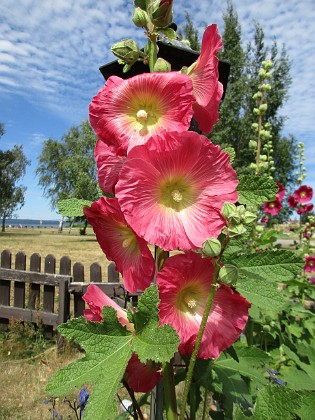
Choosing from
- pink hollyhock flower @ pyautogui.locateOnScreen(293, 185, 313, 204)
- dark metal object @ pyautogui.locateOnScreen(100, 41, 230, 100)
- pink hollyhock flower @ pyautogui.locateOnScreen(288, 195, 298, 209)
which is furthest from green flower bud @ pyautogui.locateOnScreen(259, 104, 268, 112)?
pink hollyhock flower @ pyautogui.locateOnScreen(288, 195, 298, 209)

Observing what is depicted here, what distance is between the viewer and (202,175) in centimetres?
65

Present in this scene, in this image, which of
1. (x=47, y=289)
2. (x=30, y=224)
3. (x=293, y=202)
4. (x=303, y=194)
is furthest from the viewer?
(x=30, y=224)

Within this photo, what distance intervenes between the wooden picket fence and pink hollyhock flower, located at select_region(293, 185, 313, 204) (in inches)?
87.6

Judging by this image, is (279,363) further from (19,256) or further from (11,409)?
(19,256)

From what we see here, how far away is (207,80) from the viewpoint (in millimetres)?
710

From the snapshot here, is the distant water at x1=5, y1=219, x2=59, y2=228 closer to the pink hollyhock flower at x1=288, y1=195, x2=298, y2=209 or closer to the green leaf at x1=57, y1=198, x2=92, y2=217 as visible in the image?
the pink hollyhock flower at x1=288, y1=195, x2=298, y2=209

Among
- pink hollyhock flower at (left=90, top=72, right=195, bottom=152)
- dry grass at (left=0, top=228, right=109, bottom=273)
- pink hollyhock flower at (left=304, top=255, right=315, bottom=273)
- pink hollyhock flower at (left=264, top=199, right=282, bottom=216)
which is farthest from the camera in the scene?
dry grass at (left=0, top=228, right=109, bottom=273)

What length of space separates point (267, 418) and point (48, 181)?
27447 millimetres

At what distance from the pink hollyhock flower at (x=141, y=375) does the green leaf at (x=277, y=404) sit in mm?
202

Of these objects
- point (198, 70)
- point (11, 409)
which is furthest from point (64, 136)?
point (198, 70)

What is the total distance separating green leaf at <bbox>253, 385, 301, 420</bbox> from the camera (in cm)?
64

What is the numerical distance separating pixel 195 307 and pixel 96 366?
0.21 meters

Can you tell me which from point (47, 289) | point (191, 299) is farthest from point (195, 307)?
point (47, 289)

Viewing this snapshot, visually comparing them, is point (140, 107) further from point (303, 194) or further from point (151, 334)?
point (303, 194)
